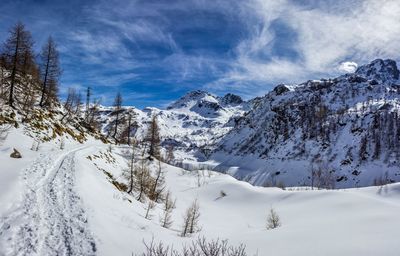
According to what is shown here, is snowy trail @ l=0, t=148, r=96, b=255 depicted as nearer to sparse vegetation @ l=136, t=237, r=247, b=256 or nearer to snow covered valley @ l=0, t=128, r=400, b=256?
snow covered valley @ l=0, t=128, r=400, b=256

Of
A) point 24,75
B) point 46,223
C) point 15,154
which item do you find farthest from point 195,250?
point 24,75

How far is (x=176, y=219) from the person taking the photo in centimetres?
4056

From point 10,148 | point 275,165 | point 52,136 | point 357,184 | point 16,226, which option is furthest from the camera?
point 275,165

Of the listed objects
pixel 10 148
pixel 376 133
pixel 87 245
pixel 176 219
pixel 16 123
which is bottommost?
pixel 176 219

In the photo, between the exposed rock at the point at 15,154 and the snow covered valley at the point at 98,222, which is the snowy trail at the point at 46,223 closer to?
the snow covered valley at the point at 98,222

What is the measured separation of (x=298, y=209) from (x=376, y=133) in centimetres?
16322

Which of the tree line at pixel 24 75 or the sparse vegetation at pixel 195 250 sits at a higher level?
the tree line at pixel 24 75

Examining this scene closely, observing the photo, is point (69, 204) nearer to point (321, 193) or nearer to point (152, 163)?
point (321, 193)

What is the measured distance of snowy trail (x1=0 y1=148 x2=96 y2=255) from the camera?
14.8 metres

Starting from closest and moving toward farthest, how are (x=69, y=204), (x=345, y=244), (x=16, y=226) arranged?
(x=16, y=226) → (x=345, y=244) → (x=69, y=204)

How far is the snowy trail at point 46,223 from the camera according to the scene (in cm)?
1479

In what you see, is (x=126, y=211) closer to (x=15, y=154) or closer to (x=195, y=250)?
(x=195, y=250)

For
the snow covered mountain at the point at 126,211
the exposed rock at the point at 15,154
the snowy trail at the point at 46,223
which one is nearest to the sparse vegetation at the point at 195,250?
the snow covered mountain at the point at 126,211

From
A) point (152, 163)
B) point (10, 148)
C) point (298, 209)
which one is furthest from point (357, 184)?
point (10, 148)
